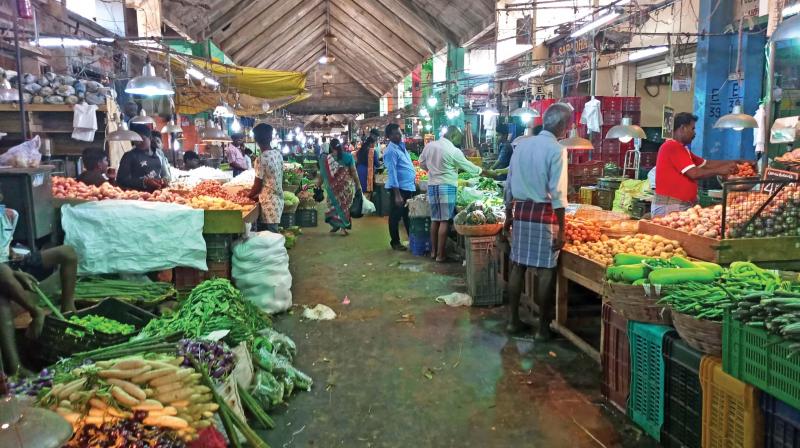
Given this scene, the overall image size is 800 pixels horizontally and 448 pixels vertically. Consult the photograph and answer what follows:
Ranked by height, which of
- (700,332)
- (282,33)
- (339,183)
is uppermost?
(282,33)

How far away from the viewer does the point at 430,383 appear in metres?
4.23

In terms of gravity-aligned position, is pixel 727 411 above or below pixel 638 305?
below

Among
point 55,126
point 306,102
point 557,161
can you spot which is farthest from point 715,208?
point 306,102

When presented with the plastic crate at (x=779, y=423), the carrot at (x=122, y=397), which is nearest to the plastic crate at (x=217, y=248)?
the carrot at (x=122, y=397)

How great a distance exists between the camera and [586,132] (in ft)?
40.2

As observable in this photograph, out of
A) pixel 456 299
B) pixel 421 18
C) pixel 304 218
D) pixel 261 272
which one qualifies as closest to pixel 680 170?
pixel 456 299

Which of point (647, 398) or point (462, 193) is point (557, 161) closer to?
point (647, 398)

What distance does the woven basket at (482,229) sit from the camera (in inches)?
241

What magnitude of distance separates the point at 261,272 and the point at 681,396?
400cm

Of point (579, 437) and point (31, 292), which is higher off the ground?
point (31, 292)

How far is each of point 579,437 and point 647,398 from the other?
1.52 feet

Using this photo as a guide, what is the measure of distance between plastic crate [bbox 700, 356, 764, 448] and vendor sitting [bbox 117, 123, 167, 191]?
6.40 m

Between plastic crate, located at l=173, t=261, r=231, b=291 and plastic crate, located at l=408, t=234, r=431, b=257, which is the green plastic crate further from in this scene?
plastic crate, located at l=408, t=234, r=431, b=257

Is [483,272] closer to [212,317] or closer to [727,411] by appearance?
[212,317]
